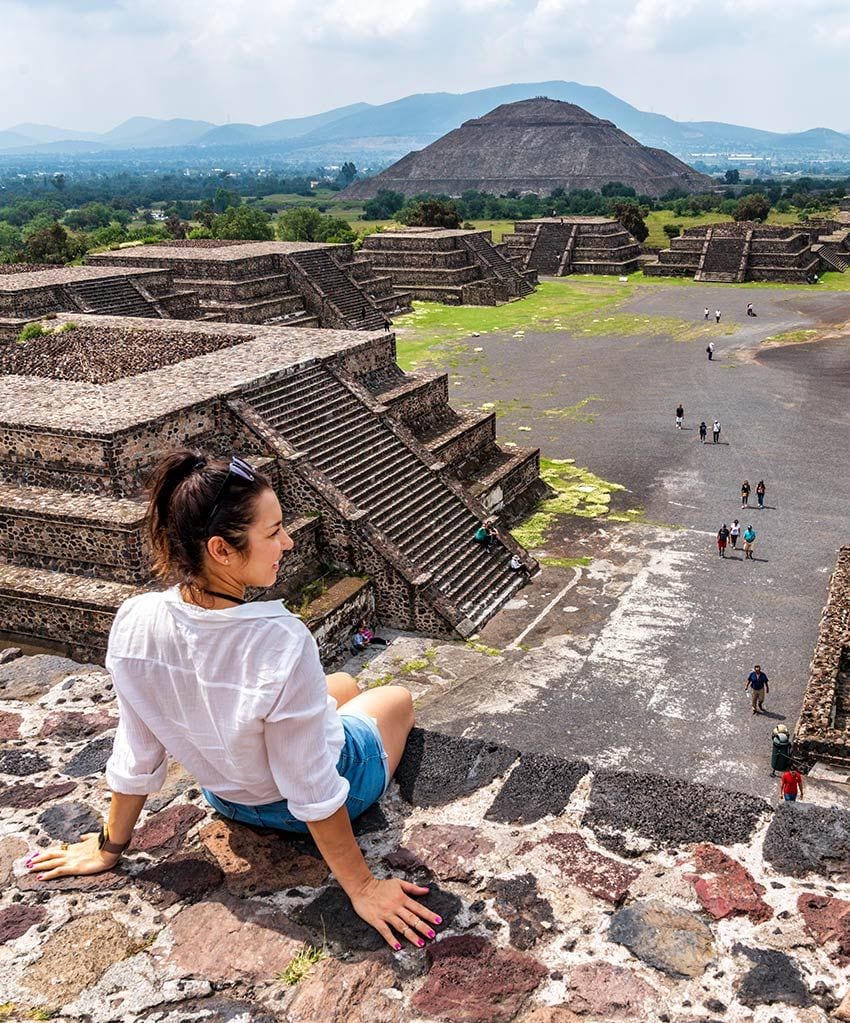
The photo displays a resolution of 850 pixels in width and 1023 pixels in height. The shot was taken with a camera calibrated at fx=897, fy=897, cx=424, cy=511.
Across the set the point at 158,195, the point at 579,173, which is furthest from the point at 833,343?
the point at 158,195

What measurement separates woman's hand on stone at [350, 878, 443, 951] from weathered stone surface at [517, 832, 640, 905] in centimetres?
60

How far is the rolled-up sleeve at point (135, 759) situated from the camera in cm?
329

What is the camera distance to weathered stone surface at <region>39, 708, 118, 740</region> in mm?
4852

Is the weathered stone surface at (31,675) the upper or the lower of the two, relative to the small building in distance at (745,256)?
lower

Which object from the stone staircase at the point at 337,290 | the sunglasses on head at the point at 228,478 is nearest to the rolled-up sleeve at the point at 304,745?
the sunglasses on head at the point at 228,478

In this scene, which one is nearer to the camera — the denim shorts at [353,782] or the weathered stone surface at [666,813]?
the denim shorts at [353,782]

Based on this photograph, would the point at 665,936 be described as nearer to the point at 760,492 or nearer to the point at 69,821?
the point at 69,821

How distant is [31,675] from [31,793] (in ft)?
6.39

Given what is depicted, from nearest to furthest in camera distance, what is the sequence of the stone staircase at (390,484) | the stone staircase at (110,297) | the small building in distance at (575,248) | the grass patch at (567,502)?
the stone staircase at (390,484)
the grass patch at (567,502)
the stone staircase at (110,297)
the small building in distance at (575,248)

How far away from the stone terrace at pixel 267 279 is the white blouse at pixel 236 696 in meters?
25.1

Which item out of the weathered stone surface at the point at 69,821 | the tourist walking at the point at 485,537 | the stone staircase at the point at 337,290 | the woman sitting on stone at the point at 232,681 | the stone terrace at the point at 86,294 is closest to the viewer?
the woman sitting on stone at the point at 232,681

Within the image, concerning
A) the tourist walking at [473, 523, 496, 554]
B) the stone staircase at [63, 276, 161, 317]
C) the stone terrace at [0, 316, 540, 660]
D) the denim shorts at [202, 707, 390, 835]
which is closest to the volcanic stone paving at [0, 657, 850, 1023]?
the denim shorts at [202, 707, 390, 835]

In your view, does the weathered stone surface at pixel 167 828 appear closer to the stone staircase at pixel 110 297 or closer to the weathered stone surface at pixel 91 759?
the weathered stone surface at pixel 91 759

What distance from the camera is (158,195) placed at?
161 metres
